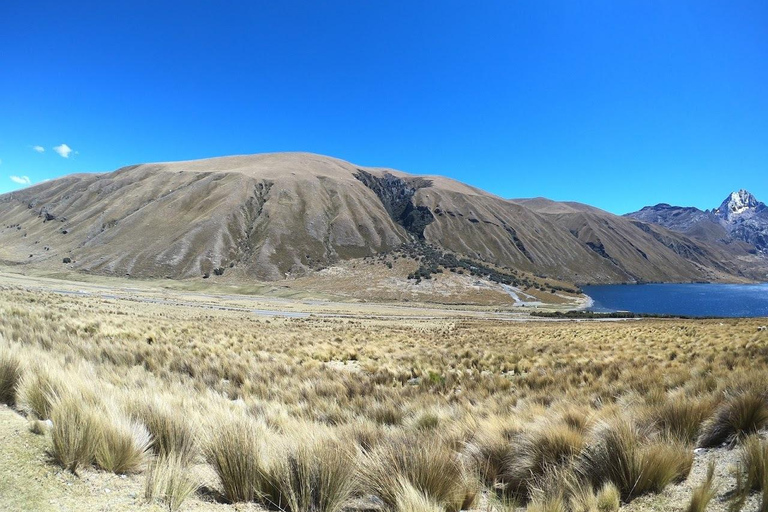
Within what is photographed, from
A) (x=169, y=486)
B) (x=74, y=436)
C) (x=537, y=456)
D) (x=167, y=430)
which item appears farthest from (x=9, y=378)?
(x=537, y=456)

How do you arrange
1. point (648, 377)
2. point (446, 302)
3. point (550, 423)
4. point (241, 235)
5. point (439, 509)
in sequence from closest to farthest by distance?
point (439, 509)
point (550, 423)
point (648, 377)
point (446, 302)
point (241, 235)

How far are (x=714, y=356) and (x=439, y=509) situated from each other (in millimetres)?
11443

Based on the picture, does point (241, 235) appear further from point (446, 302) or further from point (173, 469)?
point (173, 469)

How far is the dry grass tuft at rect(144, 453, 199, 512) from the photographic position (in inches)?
108

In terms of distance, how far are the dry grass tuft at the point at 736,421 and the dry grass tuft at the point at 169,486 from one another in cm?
544

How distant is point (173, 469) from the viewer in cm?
294

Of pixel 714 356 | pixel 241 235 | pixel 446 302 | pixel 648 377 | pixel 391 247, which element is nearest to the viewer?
pixel 648 377

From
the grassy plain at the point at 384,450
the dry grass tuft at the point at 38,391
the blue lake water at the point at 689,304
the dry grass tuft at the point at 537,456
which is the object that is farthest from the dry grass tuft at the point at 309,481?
the blue lake water at the point at 689,304

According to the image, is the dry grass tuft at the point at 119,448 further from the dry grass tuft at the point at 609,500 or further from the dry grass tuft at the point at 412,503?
the dry grass tuft at the point at 609,500

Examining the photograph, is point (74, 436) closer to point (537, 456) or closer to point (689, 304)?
point (537, 456)

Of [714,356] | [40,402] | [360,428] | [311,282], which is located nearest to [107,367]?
[40,402]

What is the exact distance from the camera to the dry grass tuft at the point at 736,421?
4.06 m

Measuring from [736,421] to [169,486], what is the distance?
19.5 ft

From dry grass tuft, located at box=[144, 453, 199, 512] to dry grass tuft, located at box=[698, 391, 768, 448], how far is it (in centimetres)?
544
